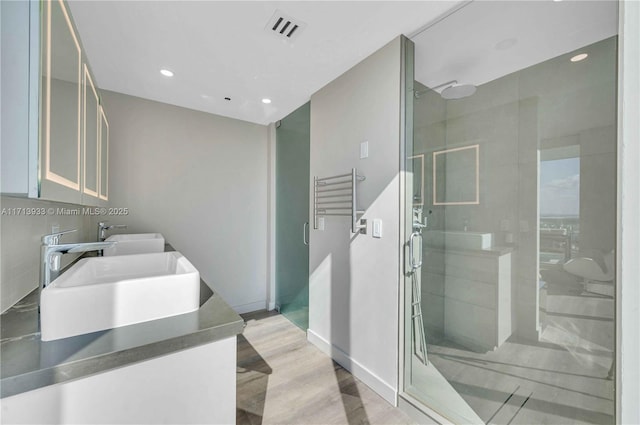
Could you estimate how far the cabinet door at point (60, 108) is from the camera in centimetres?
87

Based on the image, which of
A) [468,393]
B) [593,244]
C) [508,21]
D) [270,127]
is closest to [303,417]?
[468,393]

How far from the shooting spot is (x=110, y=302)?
0.89 metres

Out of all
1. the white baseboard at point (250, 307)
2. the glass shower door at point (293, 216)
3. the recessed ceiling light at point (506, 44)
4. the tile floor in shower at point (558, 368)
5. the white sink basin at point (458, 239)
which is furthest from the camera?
the white baseboard at point (250, 307)

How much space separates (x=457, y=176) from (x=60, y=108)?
1.87 metres

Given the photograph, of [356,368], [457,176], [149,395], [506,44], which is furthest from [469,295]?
[149,395]

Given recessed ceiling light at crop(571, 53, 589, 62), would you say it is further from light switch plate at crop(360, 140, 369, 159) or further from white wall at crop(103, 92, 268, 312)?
white wall at crop(103, 92, 268, 312)

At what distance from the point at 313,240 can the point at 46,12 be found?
2175 mm

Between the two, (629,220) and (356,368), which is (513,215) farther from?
(356,368)

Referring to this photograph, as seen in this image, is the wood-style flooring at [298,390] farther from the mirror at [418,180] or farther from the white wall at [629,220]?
the white wall at [629,220]

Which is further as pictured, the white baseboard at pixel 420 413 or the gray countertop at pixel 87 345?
the white baseboard at pixel 420 413

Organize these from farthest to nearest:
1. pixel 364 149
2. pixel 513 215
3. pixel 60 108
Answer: pixel 364 149, pixel 513 215, pixel 60 108

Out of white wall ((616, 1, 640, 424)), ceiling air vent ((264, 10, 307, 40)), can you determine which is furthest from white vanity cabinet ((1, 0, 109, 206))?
white wall ((616, 1, 640, 424))

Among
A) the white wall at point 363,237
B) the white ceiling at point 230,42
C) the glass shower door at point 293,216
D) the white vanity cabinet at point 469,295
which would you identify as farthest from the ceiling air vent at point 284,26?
the white vanity cabinet at point 469,295

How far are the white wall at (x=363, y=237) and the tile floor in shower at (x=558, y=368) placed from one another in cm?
59
